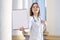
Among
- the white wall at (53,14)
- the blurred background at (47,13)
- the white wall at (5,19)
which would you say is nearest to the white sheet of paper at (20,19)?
the blurred background at (47,13)

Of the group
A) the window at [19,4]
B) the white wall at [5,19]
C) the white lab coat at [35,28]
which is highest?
the window at [19,4]

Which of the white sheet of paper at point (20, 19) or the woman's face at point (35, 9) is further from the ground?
the woman's face at point (35, 9)

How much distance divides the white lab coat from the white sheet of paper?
4 centimetres

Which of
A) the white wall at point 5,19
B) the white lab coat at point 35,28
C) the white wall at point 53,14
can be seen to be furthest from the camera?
the white wall at point 53,14

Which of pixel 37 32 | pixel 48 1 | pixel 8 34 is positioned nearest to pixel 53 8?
pixel 48 1

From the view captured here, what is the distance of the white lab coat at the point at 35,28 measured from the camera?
0.78m

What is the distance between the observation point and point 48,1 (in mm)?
950

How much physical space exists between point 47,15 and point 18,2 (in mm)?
273

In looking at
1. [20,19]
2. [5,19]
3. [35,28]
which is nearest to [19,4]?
[20,19]

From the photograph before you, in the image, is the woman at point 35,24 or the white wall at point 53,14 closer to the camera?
the woman at point 35,24

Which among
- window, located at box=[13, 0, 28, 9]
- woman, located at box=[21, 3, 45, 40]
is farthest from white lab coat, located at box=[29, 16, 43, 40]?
window, located at box=[13, 0, 28, 9]

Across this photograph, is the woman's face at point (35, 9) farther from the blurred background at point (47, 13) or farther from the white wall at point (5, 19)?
the white wall at point (5, 19)

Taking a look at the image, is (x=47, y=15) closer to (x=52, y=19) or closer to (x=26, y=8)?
(x=52, y=19)

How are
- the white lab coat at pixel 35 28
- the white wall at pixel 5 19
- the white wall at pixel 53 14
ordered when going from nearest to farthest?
the white wall at pixel 5 19, the white lab coat at pixel 35 28, the white wall at pixel 53 14
